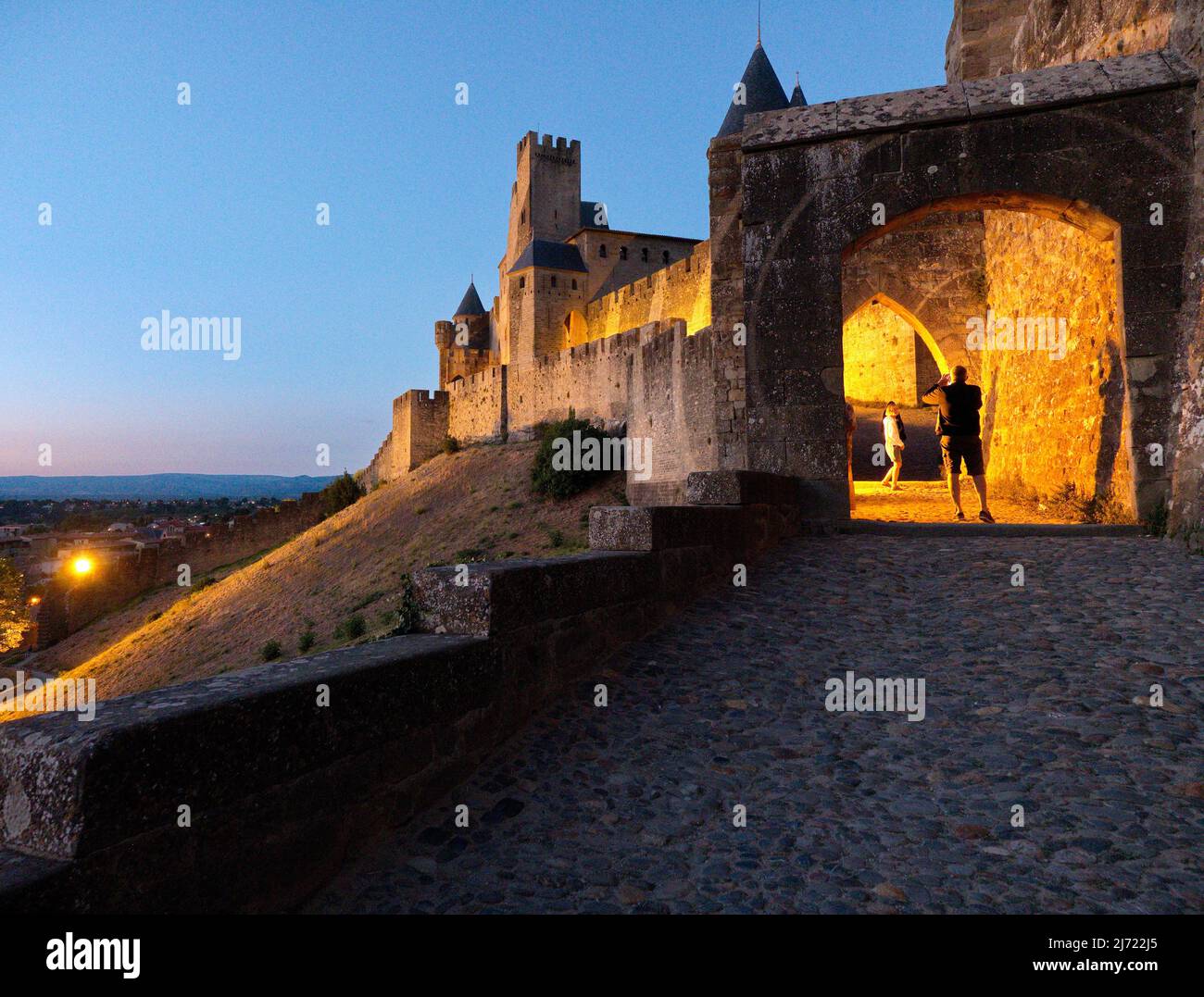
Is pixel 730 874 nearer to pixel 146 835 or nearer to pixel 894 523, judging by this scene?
pixel 146 835

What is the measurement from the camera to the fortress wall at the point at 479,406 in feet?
108

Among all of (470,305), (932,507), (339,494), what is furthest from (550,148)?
(932,507)

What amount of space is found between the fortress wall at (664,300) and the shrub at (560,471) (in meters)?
5.91

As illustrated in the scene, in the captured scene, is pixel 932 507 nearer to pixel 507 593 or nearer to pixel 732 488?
pixel 732 488

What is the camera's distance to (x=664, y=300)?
1277 inches

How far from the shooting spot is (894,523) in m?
6.72

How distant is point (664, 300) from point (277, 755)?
31.8 metres

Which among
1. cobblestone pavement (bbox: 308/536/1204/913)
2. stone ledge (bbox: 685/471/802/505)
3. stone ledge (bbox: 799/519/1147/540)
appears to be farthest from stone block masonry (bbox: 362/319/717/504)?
cobblestone pavement (bbox: 308/536/1204/913)

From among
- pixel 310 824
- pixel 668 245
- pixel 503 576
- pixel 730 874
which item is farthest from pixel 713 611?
pixel 668 245

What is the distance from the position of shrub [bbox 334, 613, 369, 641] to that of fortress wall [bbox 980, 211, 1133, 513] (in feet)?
41.4

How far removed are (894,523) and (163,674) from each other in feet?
65.1

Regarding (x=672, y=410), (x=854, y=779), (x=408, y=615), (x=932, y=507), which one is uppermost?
(x=672, y=410)

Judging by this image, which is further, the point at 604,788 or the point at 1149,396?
the point at 1149,396

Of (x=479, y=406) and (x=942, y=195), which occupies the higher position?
(x=479, y=406)
